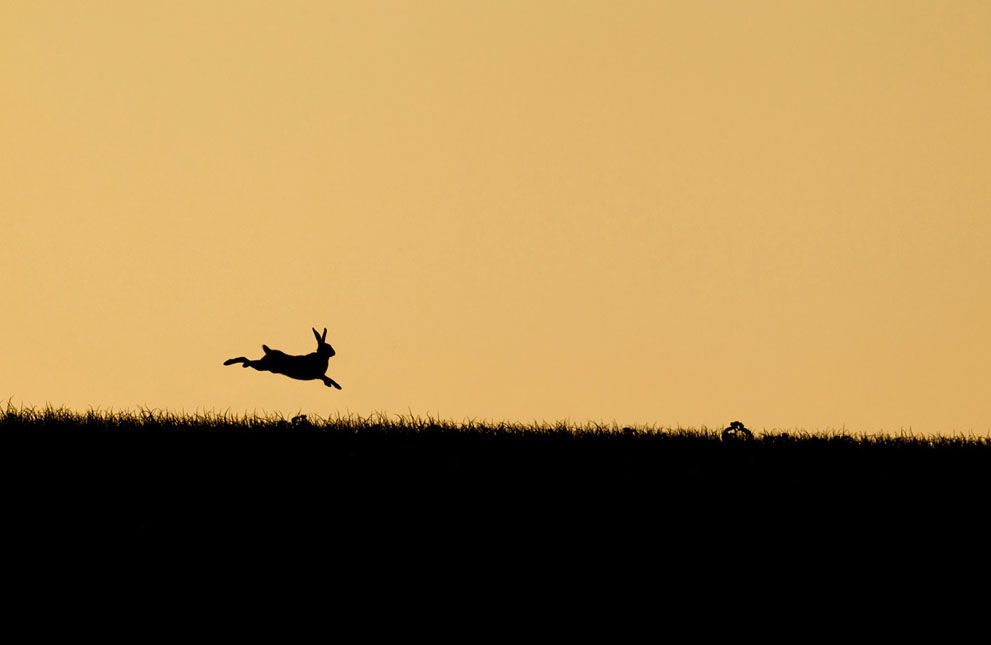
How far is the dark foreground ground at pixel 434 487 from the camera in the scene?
23.1 ft

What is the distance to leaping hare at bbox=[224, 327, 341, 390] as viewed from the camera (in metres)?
10.3

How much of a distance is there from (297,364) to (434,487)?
312cm

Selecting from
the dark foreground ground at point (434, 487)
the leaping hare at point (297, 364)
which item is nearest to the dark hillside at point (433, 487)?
the dark foreground ground at point (434, 487)

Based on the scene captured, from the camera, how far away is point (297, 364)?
33.8 feet

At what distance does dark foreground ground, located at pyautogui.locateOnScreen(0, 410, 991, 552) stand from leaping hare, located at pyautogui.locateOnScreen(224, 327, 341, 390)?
932mm

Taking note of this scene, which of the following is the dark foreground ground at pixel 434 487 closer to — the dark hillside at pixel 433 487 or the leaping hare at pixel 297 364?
the dark hillside at pixel 433 487

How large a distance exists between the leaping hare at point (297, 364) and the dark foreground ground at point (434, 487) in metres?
0.93

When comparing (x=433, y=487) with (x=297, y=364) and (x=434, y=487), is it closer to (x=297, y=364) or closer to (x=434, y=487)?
(x=434, y=487)

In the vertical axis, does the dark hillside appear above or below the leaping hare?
below

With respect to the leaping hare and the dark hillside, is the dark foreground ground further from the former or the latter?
the leaping hare

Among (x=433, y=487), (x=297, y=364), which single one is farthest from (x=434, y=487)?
(x=297, y=364)

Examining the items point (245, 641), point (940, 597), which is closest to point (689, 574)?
point (940, 597)

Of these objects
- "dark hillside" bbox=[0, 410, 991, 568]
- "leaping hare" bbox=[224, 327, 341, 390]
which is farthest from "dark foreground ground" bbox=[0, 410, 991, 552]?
"leaping hare" bbox=[224, 327, 341, 390]

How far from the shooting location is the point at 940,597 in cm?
691
